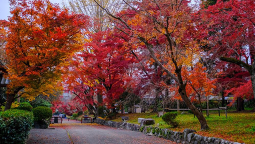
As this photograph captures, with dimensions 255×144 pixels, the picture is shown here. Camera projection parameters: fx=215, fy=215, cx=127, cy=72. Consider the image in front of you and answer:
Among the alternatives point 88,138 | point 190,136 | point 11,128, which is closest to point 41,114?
point 88,138

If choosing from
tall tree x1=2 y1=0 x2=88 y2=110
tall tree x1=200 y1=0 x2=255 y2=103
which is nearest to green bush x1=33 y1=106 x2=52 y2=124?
tall tree x1=2 y1=0 x2=88 y2=110

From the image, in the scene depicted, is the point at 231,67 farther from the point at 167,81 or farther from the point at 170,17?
the point at 170,17

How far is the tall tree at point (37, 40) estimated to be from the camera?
8719 millimetres

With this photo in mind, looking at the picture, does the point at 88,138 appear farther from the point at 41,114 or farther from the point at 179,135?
the point at 41,114

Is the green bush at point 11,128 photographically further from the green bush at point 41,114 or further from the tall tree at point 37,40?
the green bush at point 41,114

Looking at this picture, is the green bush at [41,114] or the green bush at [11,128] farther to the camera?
the green bush at [41,114]

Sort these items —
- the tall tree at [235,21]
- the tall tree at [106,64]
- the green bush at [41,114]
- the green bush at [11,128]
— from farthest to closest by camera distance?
the tall tree at [106,64]
the green bush at [41,114]
the tall tree at [235,21]
the green bush at [11,128]

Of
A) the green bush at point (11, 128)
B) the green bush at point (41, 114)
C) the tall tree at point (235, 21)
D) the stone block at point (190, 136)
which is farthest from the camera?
the green bush at point (41, 114)

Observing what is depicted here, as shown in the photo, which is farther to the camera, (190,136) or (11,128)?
(190,136)

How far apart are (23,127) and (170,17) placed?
6.38m

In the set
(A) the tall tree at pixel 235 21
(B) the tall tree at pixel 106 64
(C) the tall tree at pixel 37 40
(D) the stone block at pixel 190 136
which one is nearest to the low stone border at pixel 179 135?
(D) the stone block at pixel 190 136

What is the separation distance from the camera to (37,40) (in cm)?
886

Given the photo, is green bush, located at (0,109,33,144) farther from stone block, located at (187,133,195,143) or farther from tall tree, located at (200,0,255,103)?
tall tree, located at (200,0,255,103)

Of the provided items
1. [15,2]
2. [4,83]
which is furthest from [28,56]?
[4,83]
